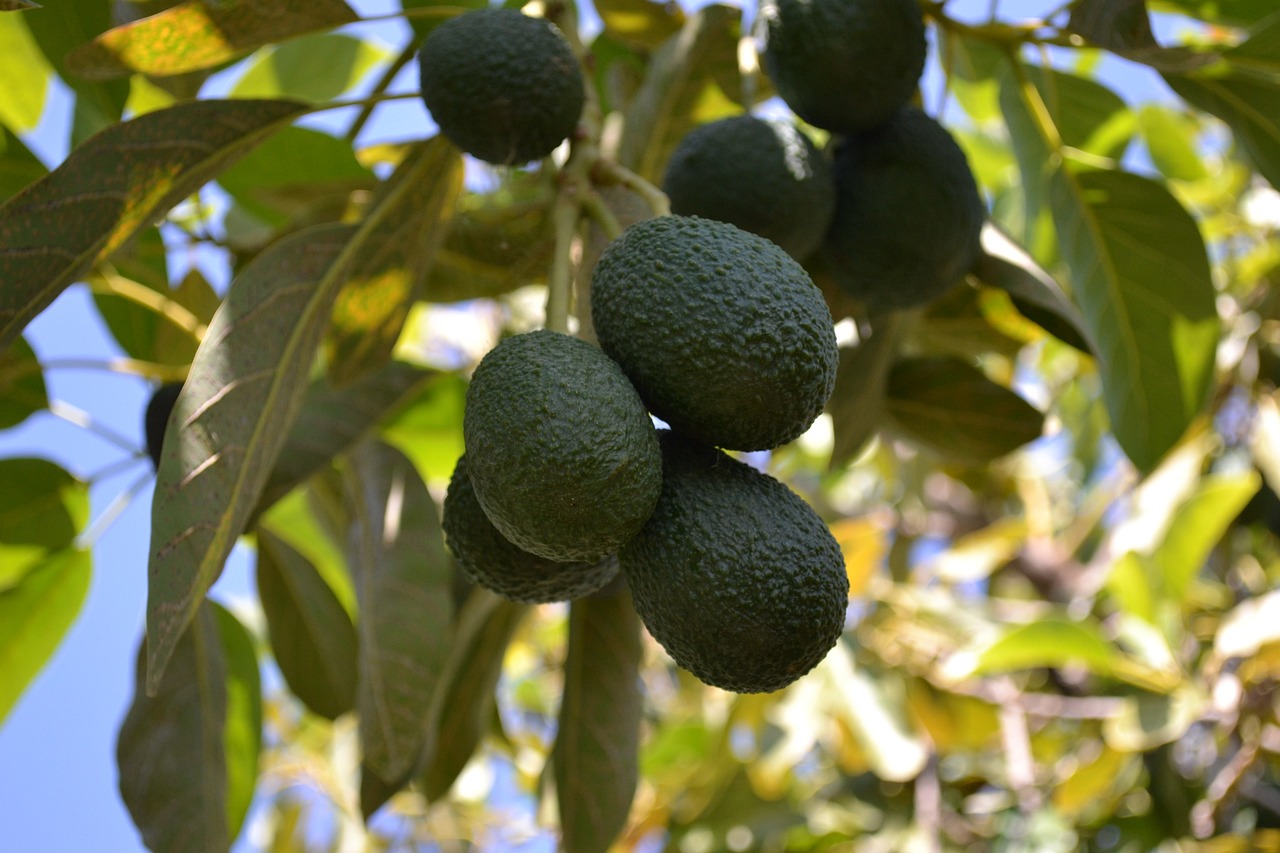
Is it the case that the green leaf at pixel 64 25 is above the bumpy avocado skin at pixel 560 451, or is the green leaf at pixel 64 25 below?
above

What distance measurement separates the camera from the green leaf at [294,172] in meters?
1.72

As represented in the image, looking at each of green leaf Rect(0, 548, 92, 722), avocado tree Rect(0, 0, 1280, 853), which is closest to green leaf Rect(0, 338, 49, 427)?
Answer: avocado tree Rect(0, 0, 1280, 853)

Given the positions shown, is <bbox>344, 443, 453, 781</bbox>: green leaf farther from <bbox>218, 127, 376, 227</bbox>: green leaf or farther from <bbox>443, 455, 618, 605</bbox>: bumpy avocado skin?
<bbox>218, 127, 376, 227</bbox>: green leaf

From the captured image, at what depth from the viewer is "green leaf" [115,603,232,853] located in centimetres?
136

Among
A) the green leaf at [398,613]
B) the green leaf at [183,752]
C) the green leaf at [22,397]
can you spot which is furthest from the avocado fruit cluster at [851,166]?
the green leaf at [22,397]

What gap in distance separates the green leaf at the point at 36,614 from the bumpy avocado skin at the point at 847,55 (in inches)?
51.7

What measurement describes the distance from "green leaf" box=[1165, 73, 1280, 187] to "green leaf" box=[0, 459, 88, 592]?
1713 millimetres

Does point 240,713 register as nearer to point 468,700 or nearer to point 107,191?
point 468,700

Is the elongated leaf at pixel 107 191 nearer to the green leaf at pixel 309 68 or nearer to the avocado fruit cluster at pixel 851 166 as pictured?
the avocado fruit cluster at pixel 851 166

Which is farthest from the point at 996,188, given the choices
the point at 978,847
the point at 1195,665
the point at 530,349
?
the point at 530,349

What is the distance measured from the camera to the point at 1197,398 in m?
1.63

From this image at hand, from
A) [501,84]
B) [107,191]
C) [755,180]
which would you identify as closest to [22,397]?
[107,191]

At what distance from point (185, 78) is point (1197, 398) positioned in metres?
1.52

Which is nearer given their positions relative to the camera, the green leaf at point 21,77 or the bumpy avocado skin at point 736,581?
the bumpy avocado skin at point 736,581
